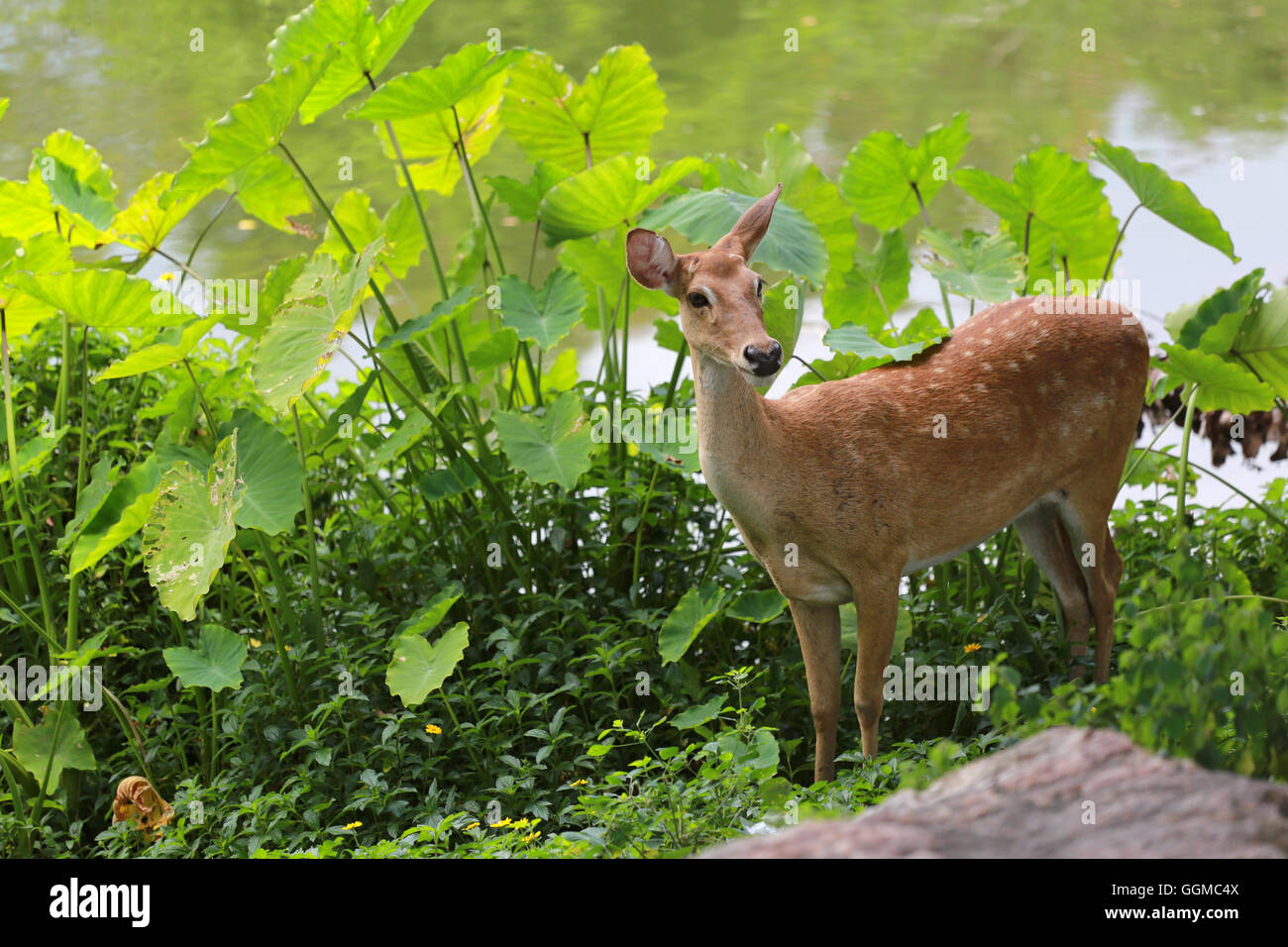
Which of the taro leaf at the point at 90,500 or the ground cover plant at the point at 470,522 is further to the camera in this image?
the taro leaf at the point at 90,500

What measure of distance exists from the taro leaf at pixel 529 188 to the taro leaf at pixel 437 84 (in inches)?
14.5

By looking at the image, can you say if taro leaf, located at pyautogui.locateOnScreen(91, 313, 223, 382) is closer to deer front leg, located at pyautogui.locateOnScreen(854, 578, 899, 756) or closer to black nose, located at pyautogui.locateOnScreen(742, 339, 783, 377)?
black nose, located at pyautogui.locateOnScreen(742, 339, 783, 377)

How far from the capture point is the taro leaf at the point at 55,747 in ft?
11.4

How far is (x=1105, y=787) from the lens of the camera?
1.82 metres

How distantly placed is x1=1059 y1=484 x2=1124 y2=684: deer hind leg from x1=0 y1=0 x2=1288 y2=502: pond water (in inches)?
80.6

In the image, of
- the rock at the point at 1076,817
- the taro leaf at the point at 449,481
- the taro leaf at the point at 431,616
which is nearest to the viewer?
the rock at the point at 1076,817

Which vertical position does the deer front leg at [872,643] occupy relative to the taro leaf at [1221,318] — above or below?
below

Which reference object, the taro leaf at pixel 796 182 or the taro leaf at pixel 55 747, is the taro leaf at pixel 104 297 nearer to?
the taro leaf at pixel 55 747

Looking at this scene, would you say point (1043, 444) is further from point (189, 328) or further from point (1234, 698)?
point (189, 328)

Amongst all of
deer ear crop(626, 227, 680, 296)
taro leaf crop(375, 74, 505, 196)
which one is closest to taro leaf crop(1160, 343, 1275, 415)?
deer ear crop(626, 227, 680, 296)

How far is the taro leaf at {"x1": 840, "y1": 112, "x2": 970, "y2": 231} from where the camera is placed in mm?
3910

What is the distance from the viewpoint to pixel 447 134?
13.7ft

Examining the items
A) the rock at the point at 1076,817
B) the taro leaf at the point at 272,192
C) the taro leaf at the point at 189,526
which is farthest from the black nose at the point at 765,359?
the taro leaf at the point at 272,192

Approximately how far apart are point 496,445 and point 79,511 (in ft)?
4.09
